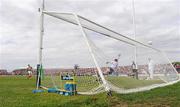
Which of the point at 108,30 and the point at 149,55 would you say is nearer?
the point at 108,30

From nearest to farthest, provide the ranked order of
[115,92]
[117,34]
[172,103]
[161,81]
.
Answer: [172,103] → [115,92] → [117,34] → [161,81]

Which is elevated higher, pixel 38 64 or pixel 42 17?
pixel 42 17

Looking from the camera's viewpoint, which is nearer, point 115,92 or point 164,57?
point 115,92

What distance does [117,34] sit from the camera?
39.7 ft

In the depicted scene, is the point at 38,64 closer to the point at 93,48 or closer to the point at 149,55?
the point at 93,48

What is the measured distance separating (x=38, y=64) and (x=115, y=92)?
4.60 meters

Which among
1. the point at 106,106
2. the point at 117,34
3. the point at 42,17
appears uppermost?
the point at 42,17

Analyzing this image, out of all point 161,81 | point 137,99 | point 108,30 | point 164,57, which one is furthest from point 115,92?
point 164,57

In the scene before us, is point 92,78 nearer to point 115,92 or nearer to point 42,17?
point 115,92

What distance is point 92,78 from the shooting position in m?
11.1

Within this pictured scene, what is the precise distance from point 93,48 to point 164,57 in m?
7.88

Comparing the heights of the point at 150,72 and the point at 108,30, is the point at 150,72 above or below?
below

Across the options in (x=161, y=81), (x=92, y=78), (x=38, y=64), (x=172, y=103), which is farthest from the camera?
(x=161, y=81)

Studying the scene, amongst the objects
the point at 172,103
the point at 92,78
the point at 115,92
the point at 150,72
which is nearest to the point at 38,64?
the point at 92,78
